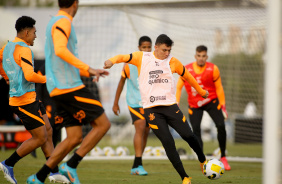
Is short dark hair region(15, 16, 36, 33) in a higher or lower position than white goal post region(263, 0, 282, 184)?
higher

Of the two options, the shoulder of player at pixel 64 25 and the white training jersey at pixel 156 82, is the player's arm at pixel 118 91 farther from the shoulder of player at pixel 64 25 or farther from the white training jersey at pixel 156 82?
the shoulder of player at pixel 64 25

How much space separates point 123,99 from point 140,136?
6118mm

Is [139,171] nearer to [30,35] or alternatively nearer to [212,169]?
[212,169]

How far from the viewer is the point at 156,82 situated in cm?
703

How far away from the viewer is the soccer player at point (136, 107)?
348 inches

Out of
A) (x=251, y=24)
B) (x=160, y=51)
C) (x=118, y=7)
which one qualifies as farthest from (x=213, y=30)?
(x=160, y=51)

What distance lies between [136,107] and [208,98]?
152cm

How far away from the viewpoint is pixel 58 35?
5508 millimetres

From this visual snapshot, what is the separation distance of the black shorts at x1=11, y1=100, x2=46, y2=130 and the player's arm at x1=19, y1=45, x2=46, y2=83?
1.56 feet

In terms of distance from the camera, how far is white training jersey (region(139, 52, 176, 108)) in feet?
23.0

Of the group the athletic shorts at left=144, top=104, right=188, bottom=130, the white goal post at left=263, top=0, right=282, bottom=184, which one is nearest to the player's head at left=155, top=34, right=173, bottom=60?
the athletic shorts at left=144, top=104, right=188, bottom=130

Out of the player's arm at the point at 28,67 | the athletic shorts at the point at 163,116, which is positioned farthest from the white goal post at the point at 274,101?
the player's arm at the point at 28,67

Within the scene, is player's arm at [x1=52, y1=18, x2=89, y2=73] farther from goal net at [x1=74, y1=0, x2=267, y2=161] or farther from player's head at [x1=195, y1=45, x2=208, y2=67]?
goal net at [x1=74, y1=0, x2=267, y2=161]

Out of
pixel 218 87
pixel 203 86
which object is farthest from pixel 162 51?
pixel 218 87
